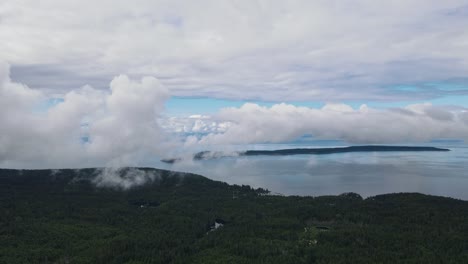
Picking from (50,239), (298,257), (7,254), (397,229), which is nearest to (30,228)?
(50,239)

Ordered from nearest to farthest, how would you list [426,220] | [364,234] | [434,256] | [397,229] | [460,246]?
[434,256] < [460,246] < [364,234] < [397,229] < [426,220]

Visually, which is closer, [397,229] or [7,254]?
[7,254]

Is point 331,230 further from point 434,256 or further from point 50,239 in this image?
point 50,239

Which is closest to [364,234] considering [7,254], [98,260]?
[98,260]

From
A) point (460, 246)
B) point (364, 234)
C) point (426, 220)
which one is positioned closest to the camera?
point (460, 246)

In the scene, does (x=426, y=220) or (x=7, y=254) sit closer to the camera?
(x=7, y=254)

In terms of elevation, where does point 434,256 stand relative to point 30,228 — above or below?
below

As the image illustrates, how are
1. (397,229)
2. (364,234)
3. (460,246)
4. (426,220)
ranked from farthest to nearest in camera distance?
(426,220)
(397,229)
(364,234)
(460,246)

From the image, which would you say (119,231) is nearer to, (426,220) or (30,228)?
(30,228)

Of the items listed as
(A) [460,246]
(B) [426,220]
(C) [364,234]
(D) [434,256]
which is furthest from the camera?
(B) [426,220]
